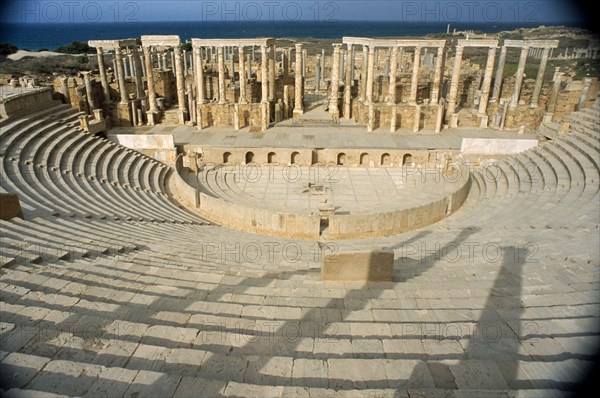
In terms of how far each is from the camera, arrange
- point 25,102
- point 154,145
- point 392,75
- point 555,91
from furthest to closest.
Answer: point 392,75
point 555,91
point 154,145
point 25,102

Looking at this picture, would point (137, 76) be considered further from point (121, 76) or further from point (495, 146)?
point (495, 146)

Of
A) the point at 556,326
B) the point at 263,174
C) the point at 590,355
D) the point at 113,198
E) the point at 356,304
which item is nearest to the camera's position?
the point at 590,355

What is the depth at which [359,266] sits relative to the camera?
25.5ft

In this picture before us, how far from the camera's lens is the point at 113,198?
14.1 m

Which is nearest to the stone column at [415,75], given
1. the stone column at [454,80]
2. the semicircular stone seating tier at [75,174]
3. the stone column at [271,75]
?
the stone column at [454,80]

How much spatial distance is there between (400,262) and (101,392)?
23.0 ft

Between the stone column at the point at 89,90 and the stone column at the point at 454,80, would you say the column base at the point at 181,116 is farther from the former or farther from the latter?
the stone column at the point at 454,80

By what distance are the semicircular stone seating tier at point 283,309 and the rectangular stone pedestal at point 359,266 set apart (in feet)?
0.75

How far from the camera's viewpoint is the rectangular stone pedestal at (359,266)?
7.62 metres

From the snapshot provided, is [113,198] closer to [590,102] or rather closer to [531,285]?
[531,285]

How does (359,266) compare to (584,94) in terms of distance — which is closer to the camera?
(359,266)

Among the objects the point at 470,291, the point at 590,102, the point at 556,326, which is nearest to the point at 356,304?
the point at 470,291

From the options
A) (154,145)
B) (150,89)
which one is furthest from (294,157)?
(150,89)

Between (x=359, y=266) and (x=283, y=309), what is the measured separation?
2032 mm
